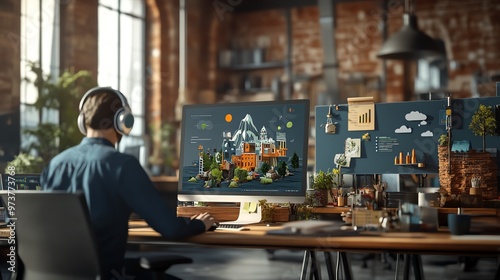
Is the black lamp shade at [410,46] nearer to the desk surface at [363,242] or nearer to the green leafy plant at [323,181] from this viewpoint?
the green leafy plant at [323,181]

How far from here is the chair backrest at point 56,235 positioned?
1.89 m

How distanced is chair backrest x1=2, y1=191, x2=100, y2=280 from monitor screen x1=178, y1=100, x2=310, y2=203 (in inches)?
32.0

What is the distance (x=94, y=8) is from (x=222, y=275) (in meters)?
4.22

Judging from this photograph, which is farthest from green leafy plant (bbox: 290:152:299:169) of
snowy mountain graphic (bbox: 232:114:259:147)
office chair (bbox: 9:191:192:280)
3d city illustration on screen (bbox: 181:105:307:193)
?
office chair (bbox: 9:191:192:280)

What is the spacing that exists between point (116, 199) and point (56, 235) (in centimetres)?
22

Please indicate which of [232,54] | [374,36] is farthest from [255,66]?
[374,36]

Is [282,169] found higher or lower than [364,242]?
higher

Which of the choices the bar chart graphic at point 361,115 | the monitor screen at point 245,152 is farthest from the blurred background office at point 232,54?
the monitor screen at point 245,152

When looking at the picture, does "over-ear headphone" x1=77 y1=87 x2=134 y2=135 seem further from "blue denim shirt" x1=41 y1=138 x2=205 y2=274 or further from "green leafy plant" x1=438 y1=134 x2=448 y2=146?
"green leafy plant" x1=438 y1=134 x2=448 y2=146

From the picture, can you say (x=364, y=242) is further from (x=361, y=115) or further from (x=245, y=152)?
(x=361, y=115)

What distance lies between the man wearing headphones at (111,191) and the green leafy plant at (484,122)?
1.42m

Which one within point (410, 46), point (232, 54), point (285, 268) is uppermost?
point (232, 54)

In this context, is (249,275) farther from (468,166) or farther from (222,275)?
(468,166)

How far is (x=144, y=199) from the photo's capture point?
2078 mm
